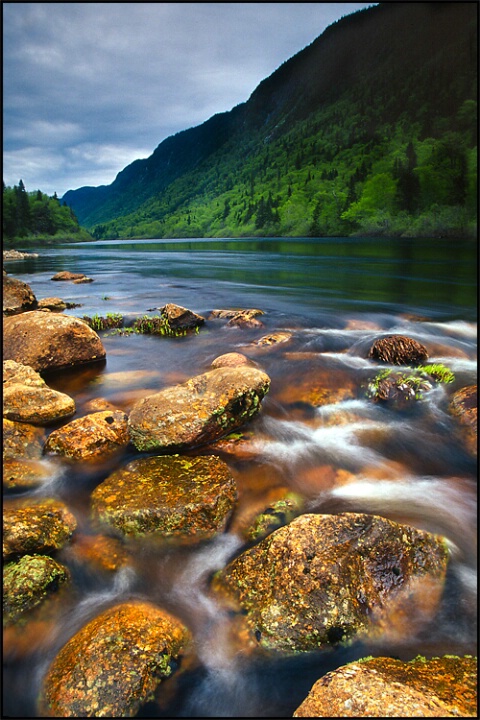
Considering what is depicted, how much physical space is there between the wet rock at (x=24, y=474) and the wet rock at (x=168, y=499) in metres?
1.15

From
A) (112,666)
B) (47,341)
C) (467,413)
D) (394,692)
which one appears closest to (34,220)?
(47,341)

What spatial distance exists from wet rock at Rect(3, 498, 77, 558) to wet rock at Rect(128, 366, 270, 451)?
5.90 ft

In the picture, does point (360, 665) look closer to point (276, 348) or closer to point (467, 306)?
point (276, 348)

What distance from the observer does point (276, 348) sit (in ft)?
41.1

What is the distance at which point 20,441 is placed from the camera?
22.4 feet

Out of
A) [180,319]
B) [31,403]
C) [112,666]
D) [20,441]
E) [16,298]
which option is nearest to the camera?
[112,666]

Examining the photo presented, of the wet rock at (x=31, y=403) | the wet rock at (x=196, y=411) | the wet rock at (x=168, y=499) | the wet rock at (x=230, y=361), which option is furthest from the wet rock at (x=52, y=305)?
the wet rock at (x=168, y=499)

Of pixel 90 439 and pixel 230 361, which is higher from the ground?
pixel 230 361

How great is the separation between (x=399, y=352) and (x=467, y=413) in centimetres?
323

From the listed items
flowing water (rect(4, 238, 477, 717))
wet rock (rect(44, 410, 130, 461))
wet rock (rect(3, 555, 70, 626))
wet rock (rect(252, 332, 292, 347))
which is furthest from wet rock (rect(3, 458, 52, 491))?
wet rock (rect(252, 332, 292, 347))

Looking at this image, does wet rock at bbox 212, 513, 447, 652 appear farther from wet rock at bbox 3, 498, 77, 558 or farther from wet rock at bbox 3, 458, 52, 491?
wet rock at bbox 3, 458, 52, 491

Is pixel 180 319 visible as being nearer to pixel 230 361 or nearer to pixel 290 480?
pixel 230 361

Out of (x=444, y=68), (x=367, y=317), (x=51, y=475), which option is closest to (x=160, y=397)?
(x=51, y=475)

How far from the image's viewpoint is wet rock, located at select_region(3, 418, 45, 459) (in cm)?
664
